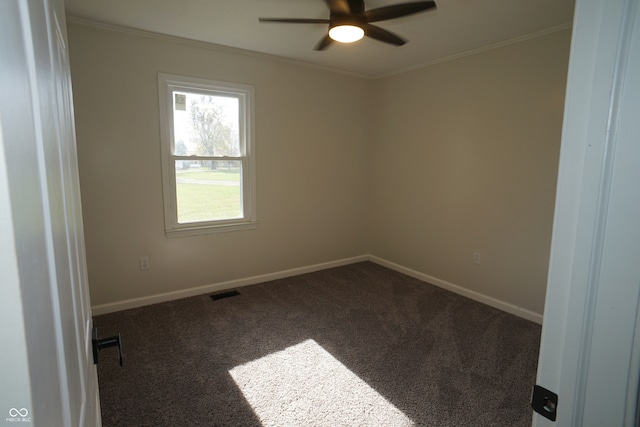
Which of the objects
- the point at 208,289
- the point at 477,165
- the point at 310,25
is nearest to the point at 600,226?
the point at 310,25

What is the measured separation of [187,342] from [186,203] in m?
1.44

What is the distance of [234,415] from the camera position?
1.94 metres

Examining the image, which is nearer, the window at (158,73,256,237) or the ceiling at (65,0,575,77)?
the ceiling at (65,0,575,77)

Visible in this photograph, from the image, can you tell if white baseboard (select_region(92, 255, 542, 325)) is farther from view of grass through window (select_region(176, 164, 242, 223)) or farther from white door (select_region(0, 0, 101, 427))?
white door (select_region(0, 0, 101, 427))

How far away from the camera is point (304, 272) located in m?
4.34

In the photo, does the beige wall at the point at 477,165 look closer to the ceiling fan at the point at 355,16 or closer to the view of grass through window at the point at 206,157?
the ceiling fan at the point at 355,16

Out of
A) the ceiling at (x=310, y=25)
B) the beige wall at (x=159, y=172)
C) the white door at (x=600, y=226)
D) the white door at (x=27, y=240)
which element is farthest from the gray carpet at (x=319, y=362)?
the ceiling at (x=310, y=25)

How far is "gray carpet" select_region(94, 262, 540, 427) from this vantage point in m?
1.97

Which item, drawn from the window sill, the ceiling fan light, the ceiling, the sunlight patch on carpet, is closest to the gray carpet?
the sunlight patch on carpet

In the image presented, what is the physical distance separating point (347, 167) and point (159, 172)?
2383 mm

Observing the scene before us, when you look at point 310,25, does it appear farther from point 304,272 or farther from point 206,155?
point 304,272

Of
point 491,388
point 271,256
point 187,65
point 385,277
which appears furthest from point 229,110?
point 491,388

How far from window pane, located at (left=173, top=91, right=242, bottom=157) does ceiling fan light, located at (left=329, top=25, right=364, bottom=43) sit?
162 centimetres

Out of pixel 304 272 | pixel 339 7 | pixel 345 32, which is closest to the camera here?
pixel 339 7
